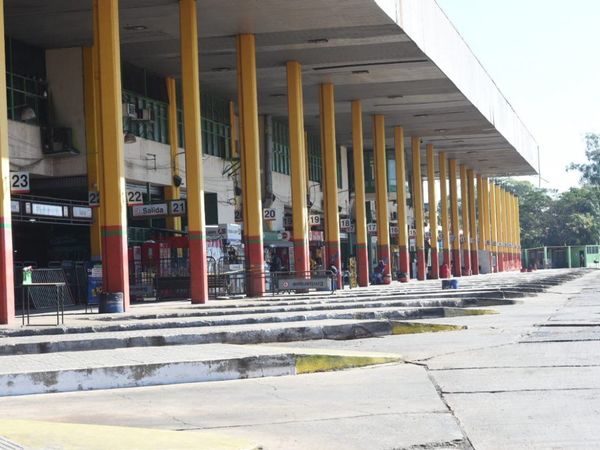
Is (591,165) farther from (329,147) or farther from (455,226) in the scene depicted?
(329,147)

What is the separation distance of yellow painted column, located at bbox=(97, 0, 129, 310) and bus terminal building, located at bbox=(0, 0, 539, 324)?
39 millimetres

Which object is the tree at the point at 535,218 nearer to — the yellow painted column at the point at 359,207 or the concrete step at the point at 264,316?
the yellow painted column at the point at 359,207

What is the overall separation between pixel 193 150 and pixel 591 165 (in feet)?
455

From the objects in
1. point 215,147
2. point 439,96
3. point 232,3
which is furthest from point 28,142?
point 439,96

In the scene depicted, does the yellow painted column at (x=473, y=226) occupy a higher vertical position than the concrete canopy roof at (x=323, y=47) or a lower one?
lower

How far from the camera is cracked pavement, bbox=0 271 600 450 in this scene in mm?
8344

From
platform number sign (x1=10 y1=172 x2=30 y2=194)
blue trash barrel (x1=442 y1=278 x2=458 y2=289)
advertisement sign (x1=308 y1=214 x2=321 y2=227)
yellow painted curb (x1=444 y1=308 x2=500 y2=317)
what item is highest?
platform number sign (x1=10 y1=172 x2=30 y2=194)

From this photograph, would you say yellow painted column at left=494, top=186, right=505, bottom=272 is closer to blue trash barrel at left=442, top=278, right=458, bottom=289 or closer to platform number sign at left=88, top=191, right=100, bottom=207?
blue trash barrel at left=442, top=278, right=458, bottom=289

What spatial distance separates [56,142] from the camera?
36.3 m

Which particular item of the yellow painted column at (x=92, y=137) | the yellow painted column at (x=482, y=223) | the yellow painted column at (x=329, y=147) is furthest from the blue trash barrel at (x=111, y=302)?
the yellow painted column at (x=482, y=223)

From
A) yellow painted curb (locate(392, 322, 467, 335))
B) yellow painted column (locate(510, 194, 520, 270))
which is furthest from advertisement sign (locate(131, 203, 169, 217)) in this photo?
yellow painted column (locate(510, 194, 520, 270))

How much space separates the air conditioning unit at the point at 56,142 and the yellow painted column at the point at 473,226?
164 ft

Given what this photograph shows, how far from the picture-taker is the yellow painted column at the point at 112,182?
26.6m

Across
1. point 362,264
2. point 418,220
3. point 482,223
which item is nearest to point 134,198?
point 362,264
